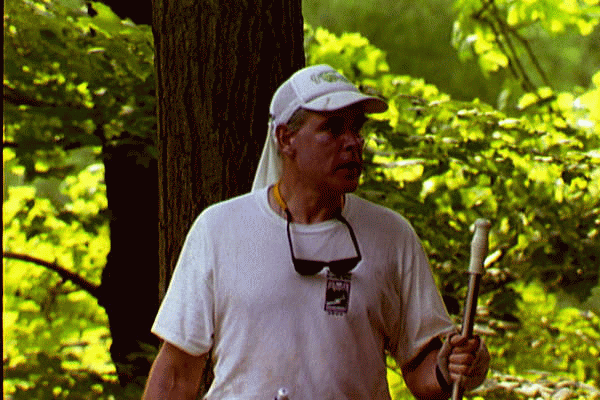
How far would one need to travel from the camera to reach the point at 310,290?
3193mm

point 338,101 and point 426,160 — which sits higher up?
point 338,101

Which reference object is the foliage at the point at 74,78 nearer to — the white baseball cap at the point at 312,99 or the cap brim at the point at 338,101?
the white baseball cap at the point at 312,99

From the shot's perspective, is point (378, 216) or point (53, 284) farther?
point (53, 284)

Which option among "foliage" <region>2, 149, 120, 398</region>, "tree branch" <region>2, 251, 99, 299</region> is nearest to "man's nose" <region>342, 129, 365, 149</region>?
"tree branch" <region>2, 251, 99, 299</region>

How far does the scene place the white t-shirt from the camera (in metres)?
3.18

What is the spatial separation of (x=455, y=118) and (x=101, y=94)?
6.07 feet

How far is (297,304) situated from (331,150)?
429 millimetres

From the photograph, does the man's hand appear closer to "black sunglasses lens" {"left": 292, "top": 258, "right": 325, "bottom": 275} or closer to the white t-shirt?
the white t-shirt

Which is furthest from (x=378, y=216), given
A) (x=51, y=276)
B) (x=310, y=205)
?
(x=51, y=276)

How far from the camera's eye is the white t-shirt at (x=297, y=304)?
318 centimetres

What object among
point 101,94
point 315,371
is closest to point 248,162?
point 315,371

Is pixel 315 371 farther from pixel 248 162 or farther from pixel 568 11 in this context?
pixel 568 11

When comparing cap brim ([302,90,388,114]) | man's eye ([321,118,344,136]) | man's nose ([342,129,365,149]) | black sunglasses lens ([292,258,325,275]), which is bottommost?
black sunglasses lens ([292,258,325,275])

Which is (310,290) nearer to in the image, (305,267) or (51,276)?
(305,267)
